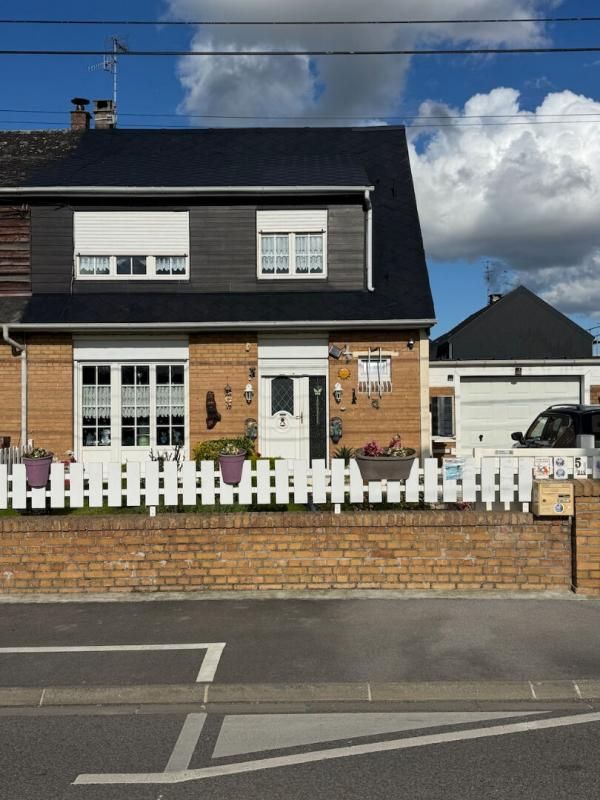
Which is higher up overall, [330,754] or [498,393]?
[498,393]

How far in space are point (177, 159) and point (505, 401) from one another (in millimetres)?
9644

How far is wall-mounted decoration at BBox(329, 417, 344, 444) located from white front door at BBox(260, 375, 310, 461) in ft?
1.53

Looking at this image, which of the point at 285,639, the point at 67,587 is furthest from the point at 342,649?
the point at 67,587

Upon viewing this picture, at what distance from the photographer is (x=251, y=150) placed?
54.3ft

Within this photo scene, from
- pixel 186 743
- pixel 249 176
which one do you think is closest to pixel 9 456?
pixel 249 176

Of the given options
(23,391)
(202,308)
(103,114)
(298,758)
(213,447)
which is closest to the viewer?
(298,758)

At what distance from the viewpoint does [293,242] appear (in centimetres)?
1399

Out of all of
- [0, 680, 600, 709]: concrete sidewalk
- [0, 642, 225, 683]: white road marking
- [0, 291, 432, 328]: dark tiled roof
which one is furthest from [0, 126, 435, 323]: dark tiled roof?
[0, 680, 600, 709]: concrete sidewalk

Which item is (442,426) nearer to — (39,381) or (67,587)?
(39,381)

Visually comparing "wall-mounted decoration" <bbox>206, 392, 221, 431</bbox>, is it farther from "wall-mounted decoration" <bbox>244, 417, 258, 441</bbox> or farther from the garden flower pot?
the garden flower pot

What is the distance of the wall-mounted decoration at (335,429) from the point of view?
1285 cm

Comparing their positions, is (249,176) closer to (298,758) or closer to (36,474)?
(36,474)

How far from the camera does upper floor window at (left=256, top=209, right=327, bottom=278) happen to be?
14.0 meters

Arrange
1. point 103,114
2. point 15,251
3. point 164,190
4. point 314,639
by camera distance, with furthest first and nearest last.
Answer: point 103,114, point 15,251, point 164,190, point 314,639
